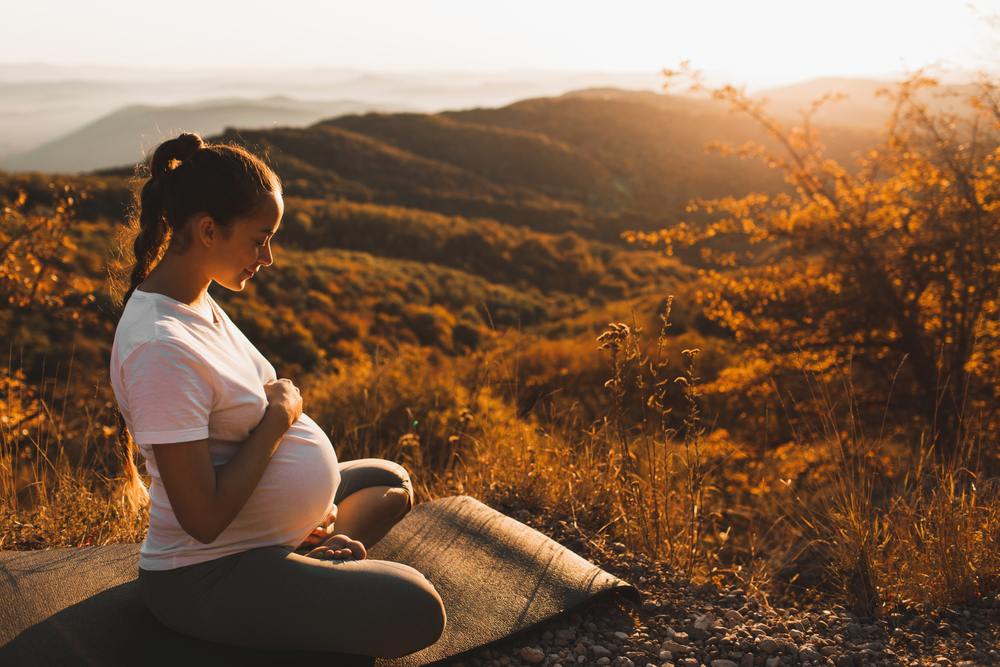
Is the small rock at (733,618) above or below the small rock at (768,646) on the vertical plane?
below

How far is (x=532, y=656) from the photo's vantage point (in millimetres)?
1909

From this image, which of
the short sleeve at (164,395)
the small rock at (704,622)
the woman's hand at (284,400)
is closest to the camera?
the short sleeve at (164,395)

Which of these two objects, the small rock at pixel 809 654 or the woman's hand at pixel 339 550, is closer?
the woman's hand at pixel 339 550

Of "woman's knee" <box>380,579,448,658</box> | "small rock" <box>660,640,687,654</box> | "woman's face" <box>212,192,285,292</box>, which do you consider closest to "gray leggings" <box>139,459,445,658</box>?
"woman's knee" <box>380,579,448,658</box>

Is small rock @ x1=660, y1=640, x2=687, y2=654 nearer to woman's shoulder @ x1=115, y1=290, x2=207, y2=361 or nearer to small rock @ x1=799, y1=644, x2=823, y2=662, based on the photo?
small rock @ x1=799, y1=644, x2=823, y2=662

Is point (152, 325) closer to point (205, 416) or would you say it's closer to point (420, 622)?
point (205, 416)

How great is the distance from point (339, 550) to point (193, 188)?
1.01 m

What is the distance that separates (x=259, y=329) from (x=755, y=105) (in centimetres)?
1252

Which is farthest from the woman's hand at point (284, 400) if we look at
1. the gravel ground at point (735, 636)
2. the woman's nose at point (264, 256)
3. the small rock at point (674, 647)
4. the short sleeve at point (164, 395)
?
the small rock at point (674, 647)

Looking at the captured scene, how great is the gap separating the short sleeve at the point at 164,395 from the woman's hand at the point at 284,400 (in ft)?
0.70

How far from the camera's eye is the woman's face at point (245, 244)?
156 cm

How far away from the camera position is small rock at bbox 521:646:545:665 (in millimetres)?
1911

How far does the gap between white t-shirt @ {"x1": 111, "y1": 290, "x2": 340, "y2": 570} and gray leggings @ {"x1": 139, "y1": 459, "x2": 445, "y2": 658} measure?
6 centimetres

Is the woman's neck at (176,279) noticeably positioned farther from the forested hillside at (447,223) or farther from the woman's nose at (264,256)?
the forested hillside at (447,223)
